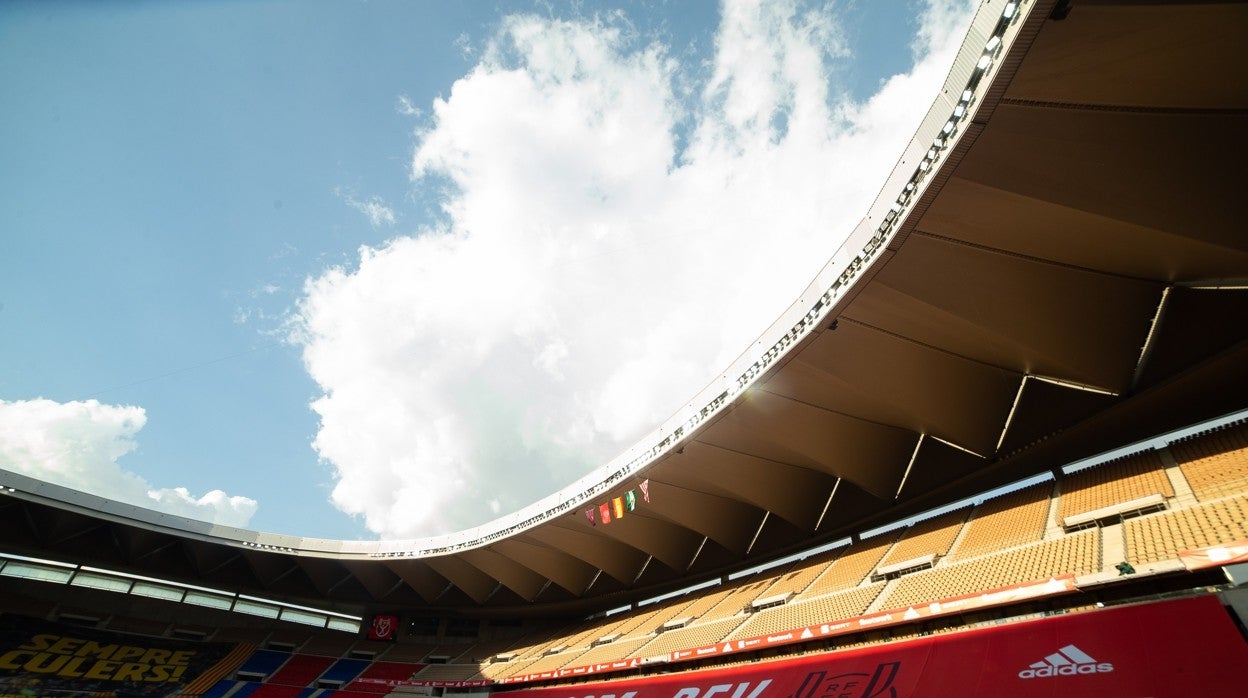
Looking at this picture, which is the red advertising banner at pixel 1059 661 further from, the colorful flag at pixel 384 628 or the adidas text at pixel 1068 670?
the colorful flag at pixel 384 628

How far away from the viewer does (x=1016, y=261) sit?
10.3 m

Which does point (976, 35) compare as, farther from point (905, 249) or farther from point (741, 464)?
point (741, 464)

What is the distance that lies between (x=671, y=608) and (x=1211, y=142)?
25120mm

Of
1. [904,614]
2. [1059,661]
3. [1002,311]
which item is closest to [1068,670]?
[1059,661]

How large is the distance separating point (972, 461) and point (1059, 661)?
870 cm

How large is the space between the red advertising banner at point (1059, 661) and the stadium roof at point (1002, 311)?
5.89m

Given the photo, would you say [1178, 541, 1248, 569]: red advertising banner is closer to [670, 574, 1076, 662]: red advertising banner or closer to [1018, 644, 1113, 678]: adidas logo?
[670, 574, 1076, 662]: red advertising banner

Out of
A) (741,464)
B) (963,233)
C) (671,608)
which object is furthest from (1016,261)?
(671,608)

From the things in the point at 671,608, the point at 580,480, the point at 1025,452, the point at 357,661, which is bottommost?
the point at 357,661

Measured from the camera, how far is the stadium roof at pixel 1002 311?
7352 millimetres

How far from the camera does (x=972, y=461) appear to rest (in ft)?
53.9

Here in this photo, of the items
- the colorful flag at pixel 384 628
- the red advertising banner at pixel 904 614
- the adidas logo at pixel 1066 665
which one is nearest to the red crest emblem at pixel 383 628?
the colorful flag at pixel 384 628

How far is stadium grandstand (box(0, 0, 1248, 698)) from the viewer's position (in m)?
7.73

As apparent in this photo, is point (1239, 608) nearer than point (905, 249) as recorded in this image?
Yes
